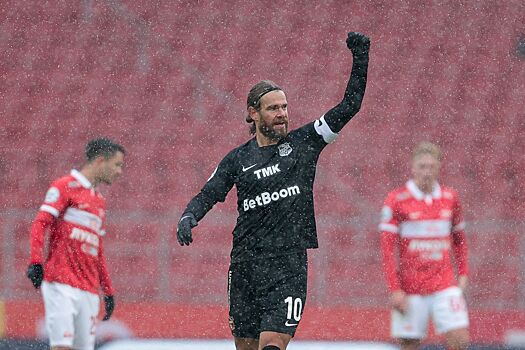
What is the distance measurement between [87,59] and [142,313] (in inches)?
194

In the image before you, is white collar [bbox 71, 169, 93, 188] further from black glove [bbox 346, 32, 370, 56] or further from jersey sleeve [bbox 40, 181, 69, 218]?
black glove [bbox 346, 32, 370, 56]

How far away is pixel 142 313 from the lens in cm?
889

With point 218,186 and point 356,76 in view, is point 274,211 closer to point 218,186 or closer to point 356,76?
point 218,186

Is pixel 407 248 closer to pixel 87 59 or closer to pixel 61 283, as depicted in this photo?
pixel 61 283

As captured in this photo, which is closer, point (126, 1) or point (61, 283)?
point (61, 283)

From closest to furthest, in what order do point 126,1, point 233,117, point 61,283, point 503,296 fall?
point 61,283
point 503,296
point 233,117
point 126,1

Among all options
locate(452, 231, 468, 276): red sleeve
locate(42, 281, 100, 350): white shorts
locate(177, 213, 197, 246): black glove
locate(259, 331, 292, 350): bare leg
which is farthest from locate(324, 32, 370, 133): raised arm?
locate(42, 281, 100, 350): white shorts

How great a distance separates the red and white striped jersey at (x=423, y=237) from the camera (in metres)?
6.70

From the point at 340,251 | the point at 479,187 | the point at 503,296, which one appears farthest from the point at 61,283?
the point at 479,187

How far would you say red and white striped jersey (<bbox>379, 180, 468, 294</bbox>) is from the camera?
22.0 ft

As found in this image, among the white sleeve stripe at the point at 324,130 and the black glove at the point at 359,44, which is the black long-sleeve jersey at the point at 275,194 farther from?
the black glove at the point at 359,44

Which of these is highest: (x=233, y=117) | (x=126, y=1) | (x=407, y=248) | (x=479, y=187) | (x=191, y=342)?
(x=126, y=1)

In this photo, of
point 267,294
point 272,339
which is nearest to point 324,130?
point 267,294

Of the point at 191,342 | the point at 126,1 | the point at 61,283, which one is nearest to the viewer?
the point at 61,283
